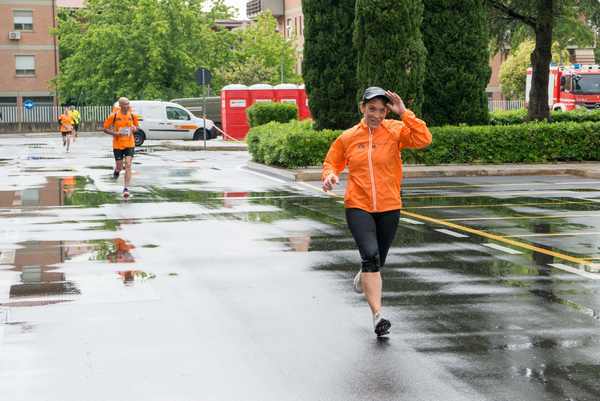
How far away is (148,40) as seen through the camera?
67.6m

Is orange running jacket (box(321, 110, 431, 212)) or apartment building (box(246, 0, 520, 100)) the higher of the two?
apartment building (box(246, 0, 520, 100))

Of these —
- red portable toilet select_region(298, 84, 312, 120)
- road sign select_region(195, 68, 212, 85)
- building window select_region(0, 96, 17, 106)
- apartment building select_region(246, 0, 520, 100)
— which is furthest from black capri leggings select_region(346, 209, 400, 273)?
apartment building select_region(246, 0, 520, 100)

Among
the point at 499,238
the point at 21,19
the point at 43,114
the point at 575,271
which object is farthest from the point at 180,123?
the point at 575,271

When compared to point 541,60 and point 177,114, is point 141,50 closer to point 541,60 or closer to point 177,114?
point 177,114

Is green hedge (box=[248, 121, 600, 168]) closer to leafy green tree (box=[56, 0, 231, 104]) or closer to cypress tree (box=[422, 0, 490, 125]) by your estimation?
cypress tree (box=[422, 0, 490, 125])

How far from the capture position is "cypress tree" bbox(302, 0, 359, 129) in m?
28.7

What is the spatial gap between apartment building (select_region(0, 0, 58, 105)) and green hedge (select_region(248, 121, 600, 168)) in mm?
53642

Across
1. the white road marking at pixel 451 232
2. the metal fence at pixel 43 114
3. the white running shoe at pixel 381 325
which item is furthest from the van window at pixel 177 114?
the white running shoe at pixel 381 325

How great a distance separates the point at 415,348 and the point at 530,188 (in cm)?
1404

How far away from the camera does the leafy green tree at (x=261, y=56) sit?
71188mm

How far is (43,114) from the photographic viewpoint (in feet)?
239

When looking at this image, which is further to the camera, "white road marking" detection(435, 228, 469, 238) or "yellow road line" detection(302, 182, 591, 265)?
"white road marking" detection(435, 228, 469, 238)

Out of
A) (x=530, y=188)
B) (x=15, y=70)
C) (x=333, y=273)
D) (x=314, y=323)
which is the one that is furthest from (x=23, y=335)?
(x=15, y=70)

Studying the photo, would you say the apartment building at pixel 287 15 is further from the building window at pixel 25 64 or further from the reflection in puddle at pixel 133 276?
the reflection in puddle at pixel 133 276
